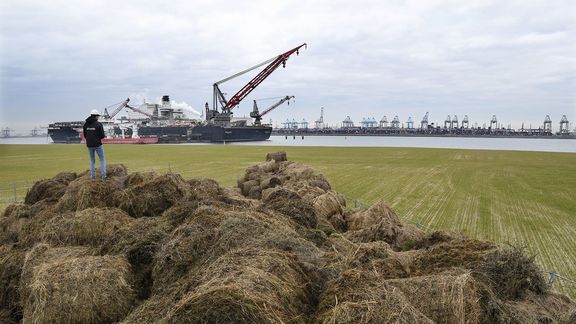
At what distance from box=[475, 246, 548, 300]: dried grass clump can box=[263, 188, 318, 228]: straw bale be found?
3092mm

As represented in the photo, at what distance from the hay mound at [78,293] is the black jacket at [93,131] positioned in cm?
624

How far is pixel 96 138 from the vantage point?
383 inches

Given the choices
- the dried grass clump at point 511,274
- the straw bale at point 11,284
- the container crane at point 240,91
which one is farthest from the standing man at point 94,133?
the container crane at point 240,91

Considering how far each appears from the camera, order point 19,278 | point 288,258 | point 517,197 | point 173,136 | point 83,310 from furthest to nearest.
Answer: point 173,136, point 517,197, point 19,278, point 288,258, point 83,310

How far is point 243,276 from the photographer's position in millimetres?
3227

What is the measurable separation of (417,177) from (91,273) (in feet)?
80.9

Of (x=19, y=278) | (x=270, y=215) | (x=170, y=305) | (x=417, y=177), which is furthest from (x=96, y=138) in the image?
(x=417, y=177)

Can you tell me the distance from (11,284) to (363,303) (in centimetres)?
467

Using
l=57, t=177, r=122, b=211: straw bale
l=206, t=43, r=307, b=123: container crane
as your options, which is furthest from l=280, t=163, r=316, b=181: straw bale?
l=206, t=43, r=307, b=123: container crane

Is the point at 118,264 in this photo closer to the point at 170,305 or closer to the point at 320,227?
the point at 170,305

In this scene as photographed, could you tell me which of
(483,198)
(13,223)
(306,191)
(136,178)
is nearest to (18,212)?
(13,223)

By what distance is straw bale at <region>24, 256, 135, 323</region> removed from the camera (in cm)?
354

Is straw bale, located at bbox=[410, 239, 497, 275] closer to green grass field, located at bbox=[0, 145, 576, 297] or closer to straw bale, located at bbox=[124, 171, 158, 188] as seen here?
green grass field, located at bbox=[0, 145, 576, 297]

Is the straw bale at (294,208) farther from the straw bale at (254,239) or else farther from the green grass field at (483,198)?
the green grass field at (483,198)
